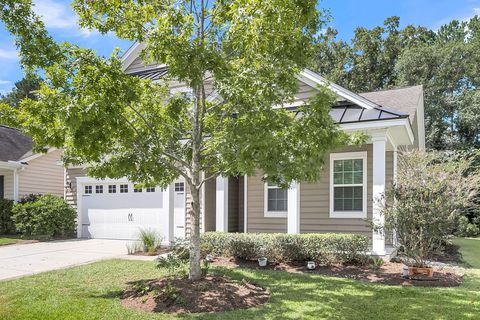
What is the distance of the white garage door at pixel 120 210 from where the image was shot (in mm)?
13555

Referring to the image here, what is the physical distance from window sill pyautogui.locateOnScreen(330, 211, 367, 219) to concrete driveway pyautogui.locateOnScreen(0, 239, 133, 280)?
19.0 feet

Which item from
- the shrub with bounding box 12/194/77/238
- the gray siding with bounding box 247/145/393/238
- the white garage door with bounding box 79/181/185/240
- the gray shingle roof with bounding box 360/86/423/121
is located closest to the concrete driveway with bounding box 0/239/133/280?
the white garage door with bounding box 79/181/185/240

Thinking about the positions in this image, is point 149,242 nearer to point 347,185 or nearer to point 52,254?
point 52,254

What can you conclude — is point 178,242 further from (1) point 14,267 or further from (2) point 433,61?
(2) point 433,61

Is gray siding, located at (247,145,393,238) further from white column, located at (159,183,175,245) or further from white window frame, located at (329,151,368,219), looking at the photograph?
white column, located at (159,183,175,245)

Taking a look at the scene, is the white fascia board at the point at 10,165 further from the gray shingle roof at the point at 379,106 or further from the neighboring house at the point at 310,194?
the gray shingle roof at the point at 379,106

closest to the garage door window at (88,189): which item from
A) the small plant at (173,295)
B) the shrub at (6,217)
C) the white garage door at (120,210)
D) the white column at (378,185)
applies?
the white garage door at (120,210)

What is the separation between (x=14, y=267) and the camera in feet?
29.8

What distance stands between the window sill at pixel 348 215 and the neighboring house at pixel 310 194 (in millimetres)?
26

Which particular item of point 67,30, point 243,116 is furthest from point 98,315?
point 67,30

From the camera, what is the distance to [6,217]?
16531 mm

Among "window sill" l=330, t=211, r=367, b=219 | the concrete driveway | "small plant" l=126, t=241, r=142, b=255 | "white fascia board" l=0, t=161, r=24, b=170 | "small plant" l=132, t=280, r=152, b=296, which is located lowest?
the concrete driveway

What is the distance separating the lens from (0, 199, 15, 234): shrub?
16.5m

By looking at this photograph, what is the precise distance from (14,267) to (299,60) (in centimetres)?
796
